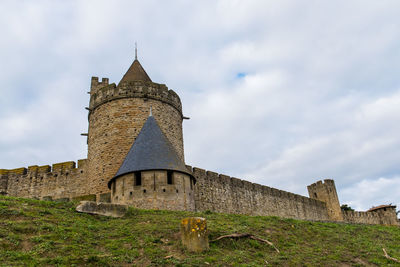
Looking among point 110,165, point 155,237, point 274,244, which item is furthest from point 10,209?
point 110,165

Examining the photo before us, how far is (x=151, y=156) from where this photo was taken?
1451 centimetres

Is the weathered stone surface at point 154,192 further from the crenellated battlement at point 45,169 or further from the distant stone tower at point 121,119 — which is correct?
the crenellated battlement at point 45,169

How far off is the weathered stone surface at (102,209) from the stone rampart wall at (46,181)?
848cm

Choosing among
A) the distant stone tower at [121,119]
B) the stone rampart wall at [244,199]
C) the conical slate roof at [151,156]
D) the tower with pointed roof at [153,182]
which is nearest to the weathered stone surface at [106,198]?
the conical slate roof at [151,156]

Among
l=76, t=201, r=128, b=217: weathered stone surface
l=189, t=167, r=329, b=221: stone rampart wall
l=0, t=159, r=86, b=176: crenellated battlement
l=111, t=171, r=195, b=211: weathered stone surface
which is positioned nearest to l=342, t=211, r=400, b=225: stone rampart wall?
l=189, t=167, r=329, b=221: stone rampart wall

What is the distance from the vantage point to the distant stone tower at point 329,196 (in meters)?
31.3

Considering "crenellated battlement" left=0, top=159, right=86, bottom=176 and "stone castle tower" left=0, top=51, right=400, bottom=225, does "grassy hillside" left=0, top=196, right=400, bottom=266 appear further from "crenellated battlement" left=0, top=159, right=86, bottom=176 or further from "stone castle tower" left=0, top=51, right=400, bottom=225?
"crenellated battlement" left=0, top=159, right=86, bottom=176

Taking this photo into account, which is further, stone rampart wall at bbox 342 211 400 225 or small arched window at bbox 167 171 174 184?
stone rampart wall at bbox 342 211 400 225

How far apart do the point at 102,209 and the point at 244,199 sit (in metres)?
13.7

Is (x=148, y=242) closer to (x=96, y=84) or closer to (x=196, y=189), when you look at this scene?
(x=196, y=189)

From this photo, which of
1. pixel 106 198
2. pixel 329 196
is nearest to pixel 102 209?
pixel 106 198

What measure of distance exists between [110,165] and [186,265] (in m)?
11.2

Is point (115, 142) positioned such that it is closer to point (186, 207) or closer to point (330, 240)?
point (186, 207)

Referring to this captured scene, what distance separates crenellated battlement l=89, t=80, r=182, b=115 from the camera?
19.4 m
